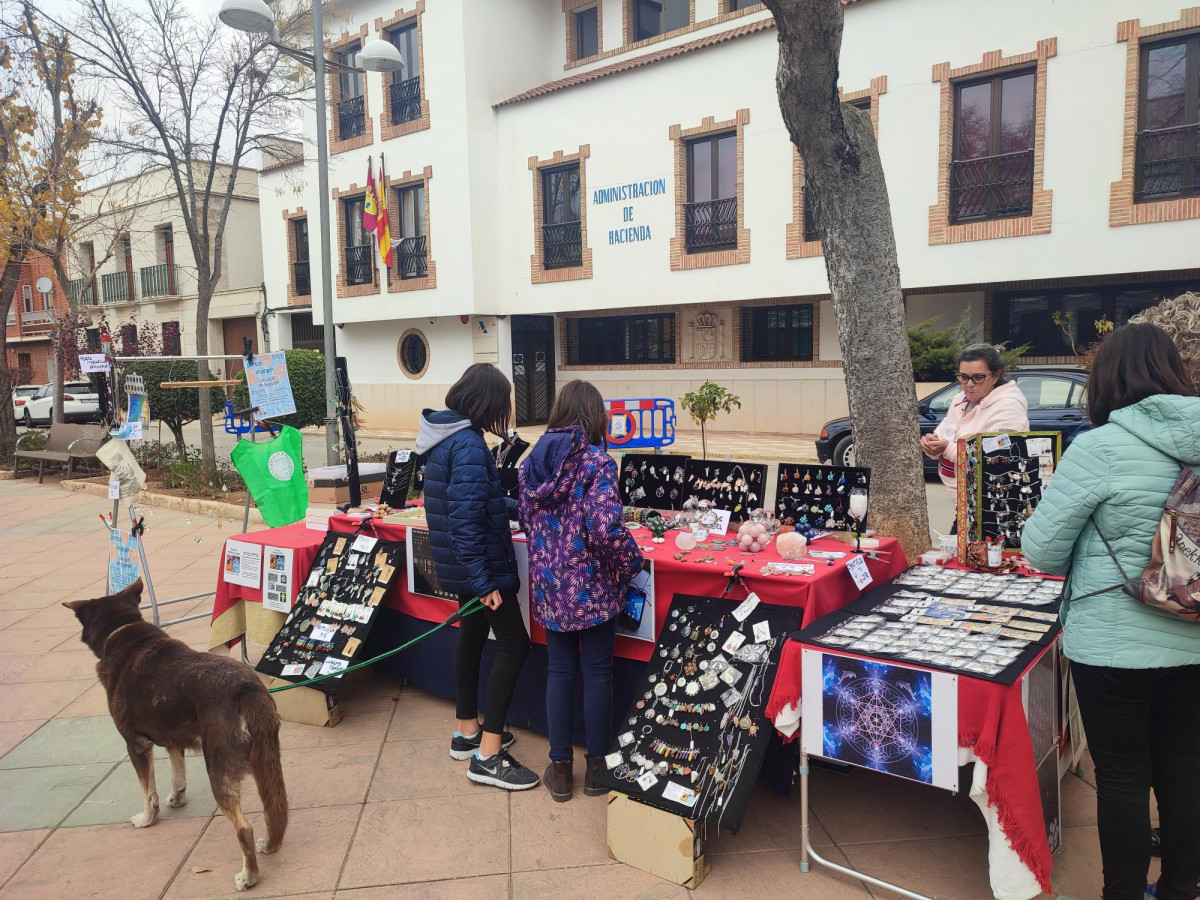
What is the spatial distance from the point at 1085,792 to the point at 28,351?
4342 centimetres

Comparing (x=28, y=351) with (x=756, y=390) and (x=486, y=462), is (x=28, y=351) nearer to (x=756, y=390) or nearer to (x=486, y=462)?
(x=756, y=390)

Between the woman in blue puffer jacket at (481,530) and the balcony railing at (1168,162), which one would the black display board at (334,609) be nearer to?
the woman in blue puffer jacket at (481,530)

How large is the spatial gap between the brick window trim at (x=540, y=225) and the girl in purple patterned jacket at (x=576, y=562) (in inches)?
552

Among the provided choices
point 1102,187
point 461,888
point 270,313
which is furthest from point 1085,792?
point 270,313

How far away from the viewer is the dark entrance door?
18.9 m

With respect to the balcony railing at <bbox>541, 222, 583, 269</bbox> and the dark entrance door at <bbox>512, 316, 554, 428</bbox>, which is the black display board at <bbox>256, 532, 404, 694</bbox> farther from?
the dark entrance door at <bbox>512, 316, 554, 428</bbox>

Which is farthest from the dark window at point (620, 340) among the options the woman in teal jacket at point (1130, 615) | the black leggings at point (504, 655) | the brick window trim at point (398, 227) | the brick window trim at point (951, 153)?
the woman in teal jacket at point (1130, 615)

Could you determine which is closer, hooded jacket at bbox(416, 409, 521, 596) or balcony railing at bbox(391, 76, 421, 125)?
hooded jacket at bbox(416, 409, 521, 596)

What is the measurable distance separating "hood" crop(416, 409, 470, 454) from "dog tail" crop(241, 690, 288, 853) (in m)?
1.13

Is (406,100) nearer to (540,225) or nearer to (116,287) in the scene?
(540,225)

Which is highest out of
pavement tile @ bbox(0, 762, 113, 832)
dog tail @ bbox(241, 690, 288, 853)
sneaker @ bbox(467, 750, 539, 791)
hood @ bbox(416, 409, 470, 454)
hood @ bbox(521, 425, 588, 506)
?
hood @ bbox(416, 409, 470, 454)

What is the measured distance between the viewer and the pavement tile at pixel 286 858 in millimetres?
2811

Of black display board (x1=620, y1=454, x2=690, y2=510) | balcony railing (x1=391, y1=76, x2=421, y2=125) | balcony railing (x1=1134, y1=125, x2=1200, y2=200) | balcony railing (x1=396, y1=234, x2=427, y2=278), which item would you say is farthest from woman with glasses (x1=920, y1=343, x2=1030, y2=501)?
balcony railing (x1=391, y1=76, x2=421, y2=125)

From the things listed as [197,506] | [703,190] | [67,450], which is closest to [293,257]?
[67,450]
